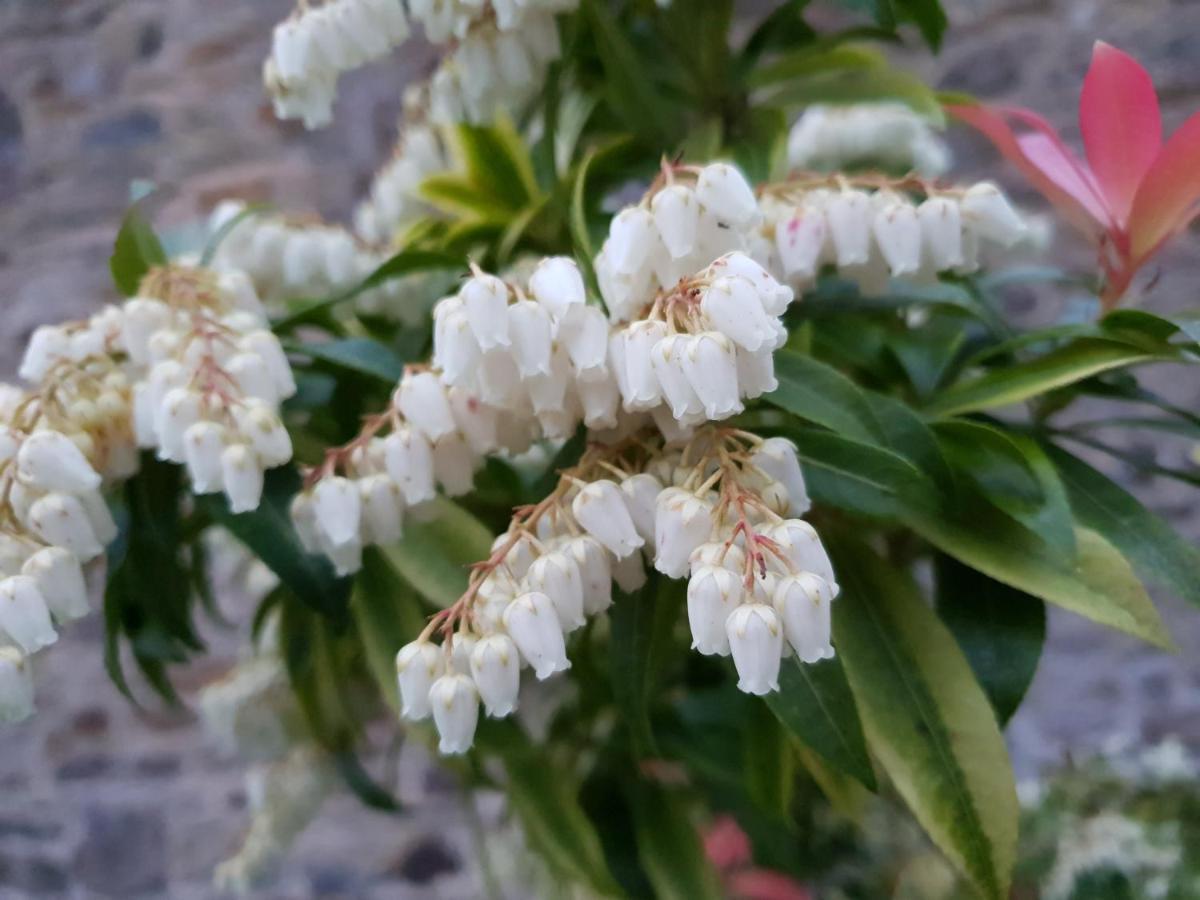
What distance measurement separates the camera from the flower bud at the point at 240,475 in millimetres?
508

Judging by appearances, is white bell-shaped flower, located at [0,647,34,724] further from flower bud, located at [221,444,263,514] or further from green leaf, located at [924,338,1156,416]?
green leaf, located at [924,338,1156,416]

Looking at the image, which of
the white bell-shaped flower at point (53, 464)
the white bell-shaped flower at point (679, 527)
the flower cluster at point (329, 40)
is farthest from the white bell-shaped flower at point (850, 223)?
the white bell-shaped flower at point (53, 464)

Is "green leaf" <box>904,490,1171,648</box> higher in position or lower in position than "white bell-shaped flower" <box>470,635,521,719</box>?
lower

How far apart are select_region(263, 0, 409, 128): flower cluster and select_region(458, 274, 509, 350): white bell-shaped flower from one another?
29cm

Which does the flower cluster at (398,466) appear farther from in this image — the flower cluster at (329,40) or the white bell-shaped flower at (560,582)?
the flower cluster at (329,40)

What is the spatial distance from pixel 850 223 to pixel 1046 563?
9.0 inches

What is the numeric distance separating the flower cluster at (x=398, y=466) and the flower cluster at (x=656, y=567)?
0.08m

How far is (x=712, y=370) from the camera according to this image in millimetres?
396

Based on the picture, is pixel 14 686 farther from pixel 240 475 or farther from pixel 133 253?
pixel 133 253

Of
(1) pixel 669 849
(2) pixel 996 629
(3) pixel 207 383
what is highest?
(3) pixel 207 383

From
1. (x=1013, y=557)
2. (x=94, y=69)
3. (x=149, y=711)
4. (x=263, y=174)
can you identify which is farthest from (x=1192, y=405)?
(x=94, y=69)

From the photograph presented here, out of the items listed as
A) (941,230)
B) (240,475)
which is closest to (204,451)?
(240,475)

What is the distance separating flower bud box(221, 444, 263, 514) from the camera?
0.51 meters

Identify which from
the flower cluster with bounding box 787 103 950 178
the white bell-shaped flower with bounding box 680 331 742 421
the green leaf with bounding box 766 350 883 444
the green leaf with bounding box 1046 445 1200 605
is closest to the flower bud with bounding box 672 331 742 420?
the white bell-shaped flower with bounding box 680 331 742 421
